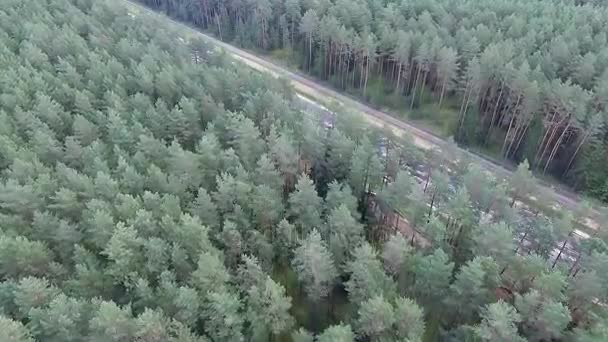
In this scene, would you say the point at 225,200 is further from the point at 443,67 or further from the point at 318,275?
the point at 443,67

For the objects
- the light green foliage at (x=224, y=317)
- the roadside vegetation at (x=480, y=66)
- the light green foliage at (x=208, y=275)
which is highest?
the roadside vegetation at (x=480, y=66)

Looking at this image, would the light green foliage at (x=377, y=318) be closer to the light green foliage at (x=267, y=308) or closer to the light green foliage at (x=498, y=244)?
the light green foliage at (x=267, y=308)

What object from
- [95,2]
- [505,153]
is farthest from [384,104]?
[95,2]

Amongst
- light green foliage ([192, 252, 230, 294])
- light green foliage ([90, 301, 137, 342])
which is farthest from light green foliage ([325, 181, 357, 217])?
light green foliage ([90, 301, 137, 342])

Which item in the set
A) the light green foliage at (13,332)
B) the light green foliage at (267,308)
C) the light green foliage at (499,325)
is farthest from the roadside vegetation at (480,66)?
the light green foliage at (13,332)

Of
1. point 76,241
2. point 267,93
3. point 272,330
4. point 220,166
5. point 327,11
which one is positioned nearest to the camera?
point 272,330

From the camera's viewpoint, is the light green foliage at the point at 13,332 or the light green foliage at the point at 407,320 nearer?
the light green foliage at the point at 13,332

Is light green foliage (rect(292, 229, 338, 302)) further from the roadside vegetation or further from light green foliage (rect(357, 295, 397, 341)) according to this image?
the roadside vegetation

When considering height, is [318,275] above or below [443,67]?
below
